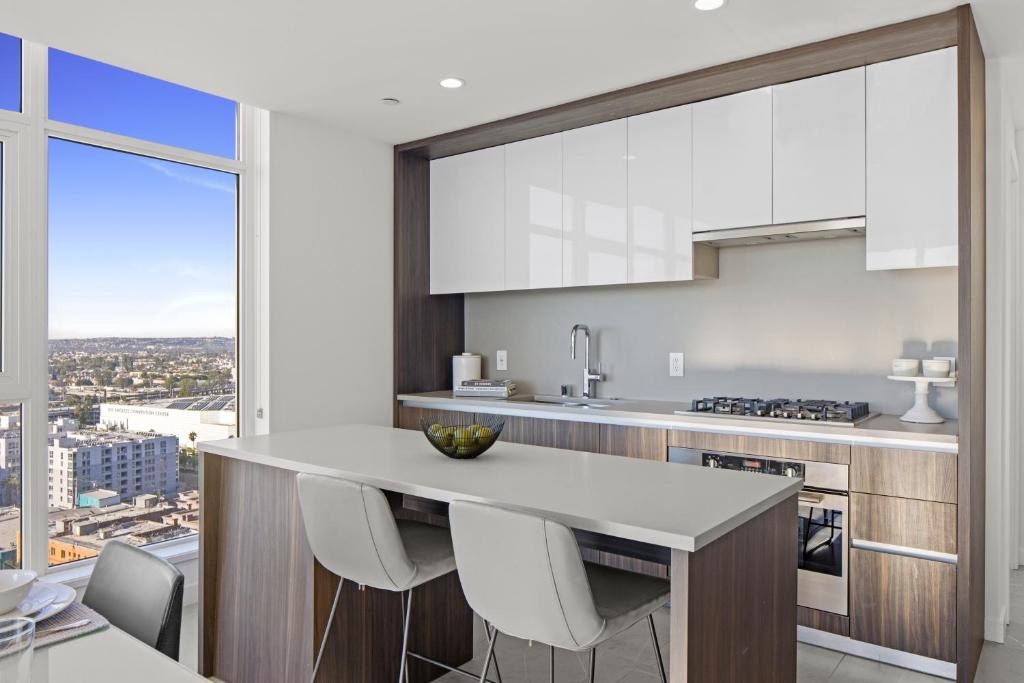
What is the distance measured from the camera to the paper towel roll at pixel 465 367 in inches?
177

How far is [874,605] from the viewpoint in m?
2.69

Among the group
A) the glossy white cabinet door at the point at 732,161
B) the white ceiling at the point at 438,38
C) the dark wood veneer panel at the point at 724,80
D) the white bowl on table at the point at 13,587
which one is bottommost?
the white bowl on table at the point at 13,587

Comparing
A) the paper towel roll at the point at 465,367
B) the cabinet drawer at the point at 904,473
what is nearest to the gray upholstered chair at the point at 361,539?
the cabinet drawer at the point at 904,473

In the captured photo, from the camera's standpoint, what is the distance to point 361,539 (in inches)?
73.0

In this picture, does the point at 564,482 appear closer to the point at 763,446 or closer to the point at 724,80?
the point at 763,446

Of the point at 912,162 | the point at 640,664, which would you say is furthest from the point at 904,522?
the point at 912,162

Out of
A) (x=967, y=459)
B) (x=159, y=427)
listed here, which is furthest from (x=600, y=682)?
(x=159, y=427)

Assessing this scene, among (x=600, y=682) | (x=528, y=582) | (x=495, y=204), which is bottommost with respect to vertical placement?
(x=600, y=682)

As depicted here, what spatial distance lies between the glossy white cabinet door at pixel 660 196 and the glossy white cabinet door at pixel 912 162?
0.81 metres

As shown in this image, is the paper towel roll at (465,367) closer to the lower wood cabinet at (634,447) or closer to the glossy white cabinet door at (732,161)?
the lower wood cabinet at (634,447)

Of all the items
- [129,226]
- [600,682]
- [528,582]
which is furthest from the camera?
[129,226]

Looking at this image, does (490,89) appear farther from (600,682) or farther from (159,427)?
(600,682)

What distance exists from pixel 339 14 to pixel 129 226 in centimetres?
159

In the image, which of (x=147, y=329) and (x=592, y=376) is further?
(x=592, y=376)
